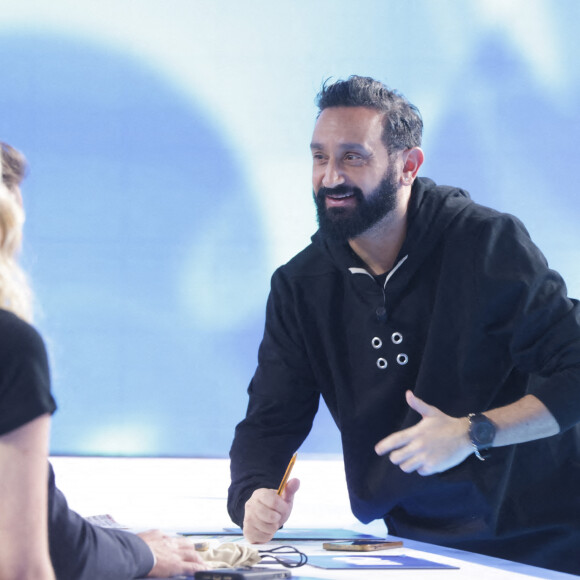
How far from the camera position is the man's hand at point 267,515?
191cm

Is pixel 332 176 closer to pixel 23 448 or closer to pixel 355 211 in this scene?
pixel 355 211

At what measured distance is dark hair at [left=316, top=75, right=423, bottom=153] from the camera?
7.95 ft

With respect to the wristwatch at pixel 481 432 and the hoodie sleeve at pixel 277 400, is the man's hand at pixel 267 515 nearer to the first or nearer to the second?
the hoodie sleeve at pixel 277 400

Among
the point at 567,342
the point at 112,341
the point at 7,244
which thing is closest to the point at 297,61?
the point at 112,341

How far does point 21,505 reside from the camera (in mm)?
1073

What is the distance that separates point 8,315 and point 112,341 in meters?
3.09

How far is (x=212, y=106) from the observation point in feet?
14.3

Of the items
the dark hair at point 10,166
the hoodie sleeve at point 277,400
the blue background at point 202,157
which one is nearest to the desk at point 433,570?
the hoodie sleeve at point 277,400

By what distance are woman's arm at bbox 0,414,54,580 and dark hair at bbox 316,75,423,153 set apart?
155cm

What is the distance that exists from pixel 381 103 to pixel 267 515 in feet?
3.80

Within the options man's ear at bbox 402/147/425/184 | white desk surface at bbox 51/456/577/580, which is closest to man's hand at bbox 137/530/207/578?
man's ear at bbox 402/147/425/184

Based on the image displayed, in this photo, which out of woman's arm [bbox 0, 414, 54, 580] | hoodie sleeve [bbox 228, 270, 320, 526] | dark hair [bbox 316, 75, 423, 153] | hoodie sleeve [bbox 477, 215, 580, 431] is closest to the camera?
woman's arm [bbox 0, 414, 54, 580]

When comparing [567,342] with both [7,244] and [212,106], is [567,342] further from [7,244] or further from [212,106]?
[212,106]

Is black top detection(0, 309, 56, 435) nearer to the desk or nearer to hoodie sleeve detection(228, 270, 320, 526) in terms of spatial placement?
the desk
